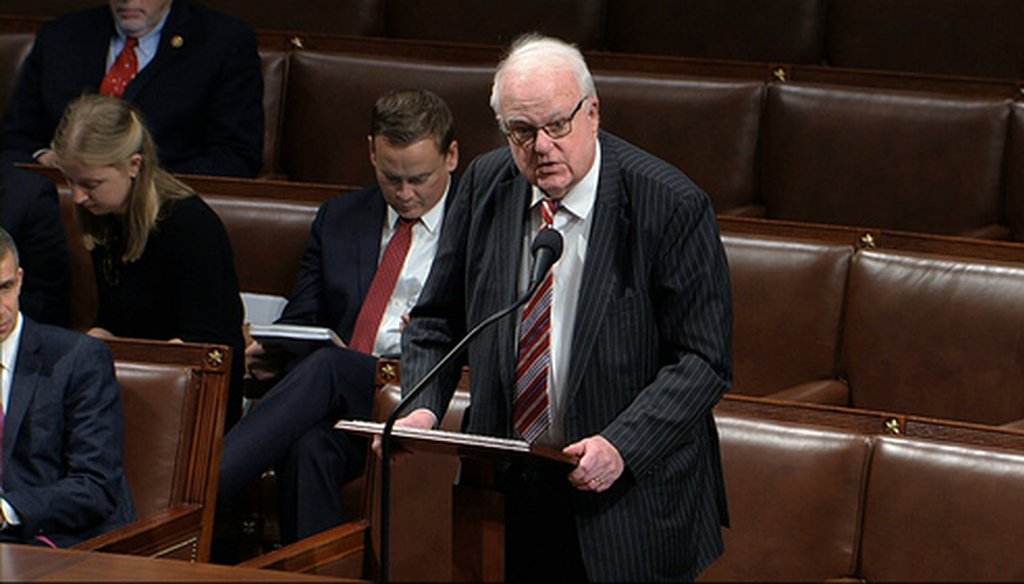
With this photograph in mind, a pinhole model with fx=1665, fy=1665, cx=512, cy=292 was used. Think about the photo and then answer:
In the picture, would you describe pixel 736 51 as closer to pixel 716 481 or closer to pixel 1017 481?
pixel 1017 481

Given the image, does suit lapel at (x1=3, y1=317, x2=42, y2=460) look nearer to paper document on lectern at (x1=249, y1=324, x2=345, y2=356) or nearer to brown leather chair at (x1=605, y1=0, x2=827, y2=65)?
paper document on lectern at (x1=249, y1=324, x2=345, y2=356)

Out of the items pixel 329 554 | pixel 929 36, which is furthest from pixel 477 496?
pixel 929 36

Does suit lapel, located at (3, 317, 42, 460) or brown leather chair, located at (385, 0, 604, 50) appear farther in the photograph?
brown leather chair, located at (385, 0, 604, 50)

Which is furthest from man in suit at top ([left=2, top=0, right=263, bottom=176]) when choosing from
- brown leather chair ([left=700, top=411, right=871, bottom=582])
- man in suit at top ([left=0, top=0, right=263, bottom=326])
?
brown leather chair ([left=700, top=411, right=871, bottom=582])

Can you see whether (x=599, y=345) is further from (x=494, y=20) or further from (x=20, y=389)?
(x=494, y=20)

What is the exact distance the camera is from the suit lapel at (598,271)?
32.9 inches

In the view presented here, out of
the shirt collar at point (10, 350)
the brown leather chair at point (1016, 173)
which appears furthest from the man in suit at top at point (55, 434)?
the brown leather chair at point (1016, 173)

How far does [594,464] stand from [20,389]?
49cm

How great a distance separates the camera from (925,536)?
104 cm

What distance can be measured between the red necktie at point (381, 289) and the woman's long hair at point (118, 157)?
0.17 metres

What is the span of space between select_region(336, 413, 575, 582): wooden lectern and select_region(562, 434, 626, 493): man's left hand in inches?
1.6

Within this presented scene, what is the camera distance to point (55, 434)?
1115 millimetres

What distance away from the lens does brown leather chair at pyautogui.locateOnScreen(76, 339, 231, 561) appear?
1155 mm

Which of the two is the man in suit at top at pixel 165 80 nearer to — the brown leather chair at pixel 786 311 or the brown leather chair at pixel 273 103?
the brown leather chair at pixel 273 103
